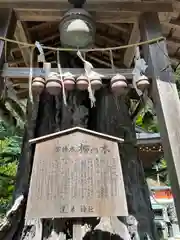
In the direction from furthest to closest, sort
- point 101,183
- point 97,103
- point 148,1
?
point 97,103 → point 148,1 → point 101,183

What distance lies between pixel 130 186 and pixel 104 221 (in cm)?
78

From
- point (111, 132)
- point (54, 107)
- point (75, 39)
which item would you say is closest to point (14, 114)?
point (54, 107)

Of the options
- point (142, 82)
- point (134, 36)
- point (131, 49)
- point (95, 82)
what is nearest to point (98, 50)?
point (95, 82)

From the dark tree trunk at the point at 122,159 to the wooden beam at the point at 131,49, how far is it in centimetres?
48

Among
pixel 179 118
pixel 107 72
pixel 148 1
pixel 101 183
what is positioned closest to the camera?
pixel 101 183

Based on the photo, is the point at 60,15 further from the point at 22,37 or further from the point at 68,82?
the point at 68,82

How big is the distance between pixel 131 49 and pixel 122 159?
52.2 inches

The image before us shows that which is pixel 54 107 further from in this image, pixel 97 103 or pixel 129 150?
pixel 129 150

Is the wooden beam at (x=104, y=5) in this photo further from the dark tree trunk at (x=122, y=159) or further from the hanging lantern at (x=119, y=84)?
the dark tree trunk at (x=122, y=159)

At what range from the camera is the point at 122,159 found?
3230 millimetres

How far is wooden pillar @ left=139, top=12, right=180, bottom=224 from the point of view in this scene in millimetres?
2072

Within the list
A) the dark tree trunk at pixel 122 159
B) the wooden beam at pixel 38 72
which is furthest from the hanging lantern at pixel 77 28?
the dark tree trunk at pixel 122 159

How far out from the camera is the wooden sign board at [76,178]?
1957 mm

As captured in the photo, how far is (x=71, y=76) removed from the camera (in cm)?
238
